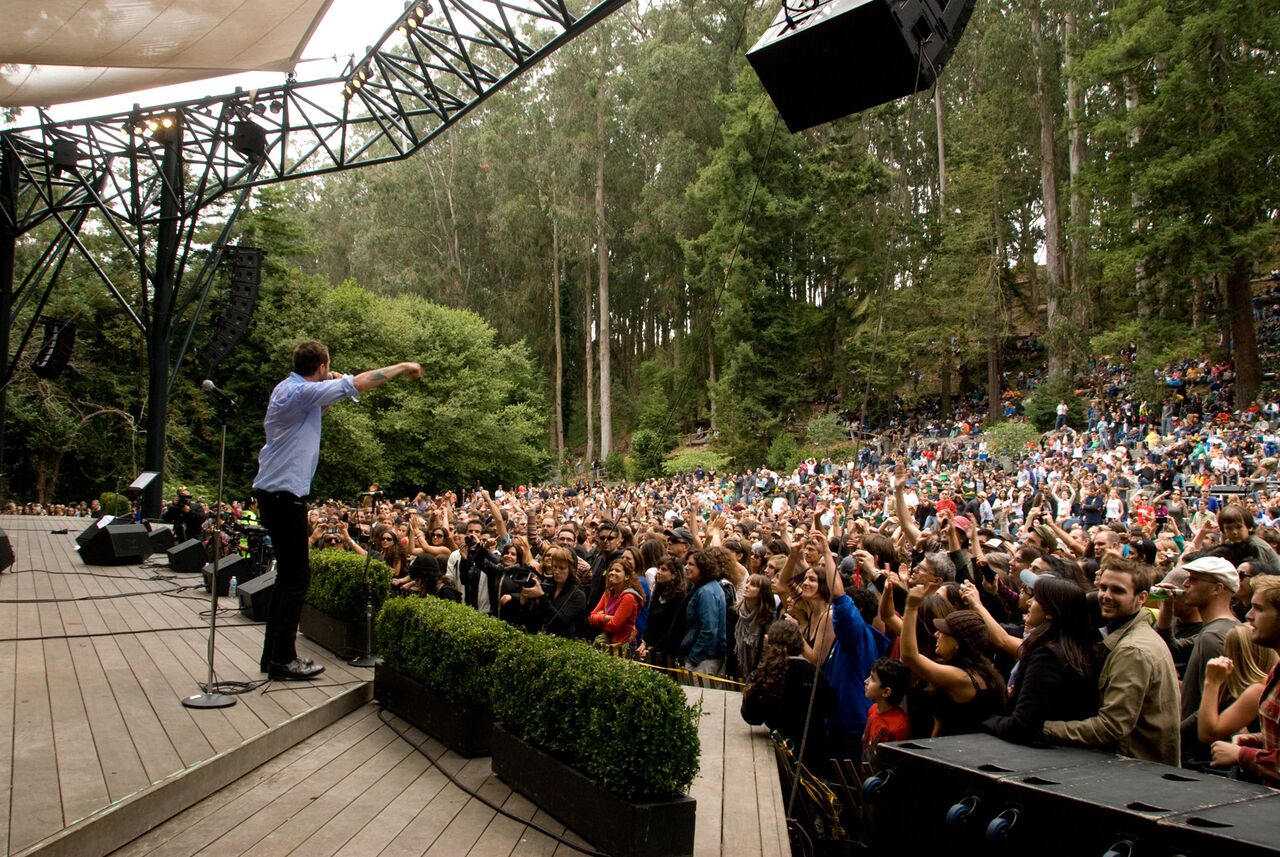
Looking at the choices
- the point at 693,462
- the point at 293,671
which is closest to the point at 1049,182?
the point at 693,462

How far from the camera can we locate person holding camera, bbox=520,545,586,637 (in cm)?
524

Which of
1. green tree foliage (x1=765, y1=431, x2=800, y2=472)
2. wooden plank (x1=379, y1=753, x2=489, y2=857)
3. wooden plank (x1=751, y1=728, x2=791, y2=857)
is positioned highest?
green tree foliage (x1=765, y1=431, x2=800, y2=472)

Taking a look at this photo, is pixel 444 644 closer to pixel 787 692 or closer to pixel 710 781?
pixel 710 781

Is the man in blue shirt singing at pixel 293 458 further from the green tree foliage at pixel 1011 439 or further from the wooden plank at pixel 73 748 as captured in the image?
the green tree foliage at pixel 1011 439

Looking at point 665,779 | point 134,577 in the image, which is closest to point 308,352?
point 665,779

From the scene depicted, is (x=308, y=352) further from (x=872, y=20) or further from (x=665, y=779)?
(x=872, y=20)

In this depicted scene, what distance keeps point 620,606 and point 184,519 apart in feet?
32.4

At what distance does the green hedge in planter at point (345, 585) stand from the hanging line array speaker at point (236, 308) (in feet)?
12.8

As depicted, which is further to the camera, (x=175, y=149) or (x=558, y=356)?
(x=558, y=356)

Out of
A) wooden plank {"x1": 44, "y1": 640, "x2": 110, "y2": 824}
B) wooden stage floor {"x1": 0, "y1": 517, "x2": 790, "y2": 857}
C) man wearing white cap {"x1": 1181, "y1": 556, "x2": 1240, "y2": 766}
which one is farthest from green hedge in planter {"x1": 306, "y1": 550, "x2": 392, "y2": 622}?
man wearing white cap {"x1": 1181, "y1": 556, "x2": 1240, "y2": 766}

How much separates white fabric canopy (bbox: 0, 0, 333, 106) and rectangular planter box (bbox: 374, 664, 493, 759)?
415 centimetres

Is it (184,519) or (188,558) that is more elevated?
(184,519)

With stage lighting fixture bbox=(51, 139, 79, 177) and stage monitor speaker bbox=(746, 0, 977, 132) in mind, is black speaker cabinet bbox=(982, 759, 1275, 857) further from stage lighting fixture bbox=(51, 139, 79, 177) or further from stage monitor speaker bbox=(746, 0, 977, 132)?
stage lighting fixture bbox=(51, 139, 79, 177)

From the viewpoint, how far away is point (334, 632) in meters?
5.25
